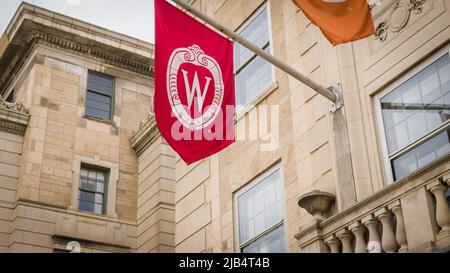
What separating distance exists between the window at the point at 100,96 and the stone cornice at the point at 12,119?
9.48 ft

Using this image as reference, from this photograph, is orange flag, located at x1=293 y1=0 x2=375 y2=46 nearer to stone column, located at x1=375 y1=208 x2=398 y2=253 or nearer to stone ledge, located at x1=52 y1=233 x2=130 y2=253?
stone column, located at x1=375 y1=208 x2=398 y2=253

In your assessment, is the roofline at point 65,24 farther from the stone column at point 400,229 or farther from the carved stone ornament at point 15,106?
the stone column at point 400,229

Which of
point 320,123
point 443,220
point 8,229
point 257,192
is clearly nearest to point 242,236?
point 257,192

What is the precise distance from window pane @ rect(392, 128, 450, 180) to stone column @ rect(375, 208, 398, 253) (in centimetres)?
112

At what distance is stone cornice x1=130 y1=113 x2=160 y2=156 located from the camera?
30047 millimetres

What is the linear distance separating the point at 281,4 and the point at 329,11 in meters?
4.35

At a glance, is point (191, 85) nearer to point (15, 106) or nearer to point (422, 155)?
point (422, 155)

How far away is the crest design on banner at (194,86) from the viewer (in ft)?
40.7

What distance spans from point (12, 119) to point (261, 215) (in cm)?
1759

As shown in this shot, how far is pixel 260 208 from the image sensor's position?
14414 millimetres

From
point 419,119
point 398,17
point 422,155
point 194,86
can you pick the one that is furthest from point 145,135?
point 422,155

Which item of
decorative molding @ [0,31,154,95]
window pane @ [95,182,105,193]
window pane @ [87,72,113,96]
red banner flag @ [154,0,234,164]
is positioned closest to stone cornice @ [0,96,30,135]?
decorative molding @ [0,31,154,95]
